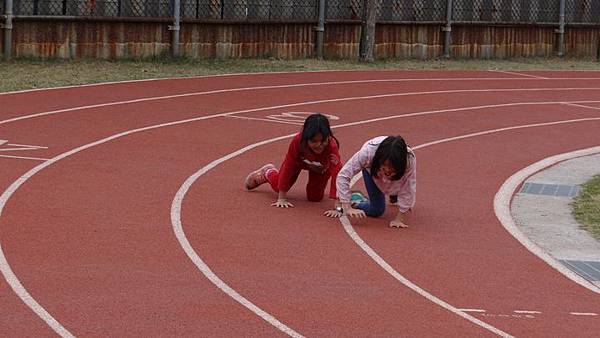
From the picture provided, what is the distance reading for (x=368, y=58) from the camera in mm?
29094

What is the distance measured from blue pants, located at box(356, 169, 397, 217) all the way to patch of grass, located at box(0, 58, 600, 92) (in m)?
9.65

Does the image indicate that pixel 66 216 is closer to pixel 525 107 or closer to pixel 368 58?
pixel 525 107

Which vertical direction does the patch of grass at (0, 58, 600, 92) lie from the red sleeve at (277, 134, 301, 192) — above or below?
above

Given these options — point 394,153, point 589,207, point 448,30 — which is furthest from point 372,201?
point 448,30

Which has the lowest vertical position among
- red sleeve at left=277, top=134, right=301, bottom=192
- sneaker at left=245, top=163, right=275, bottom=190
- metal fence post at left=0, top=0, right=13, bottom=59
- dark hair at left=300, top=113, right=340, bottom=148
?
sneaker at left=245, top=163, right=275, bottom=190

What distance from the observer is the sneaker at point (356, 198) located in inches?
453

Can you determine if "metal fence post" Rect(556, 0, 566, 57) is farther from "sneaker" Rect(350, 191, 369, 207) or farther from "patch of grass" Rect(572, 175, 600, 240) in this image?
"sneaker" Rect(350, 191, 369, 207)

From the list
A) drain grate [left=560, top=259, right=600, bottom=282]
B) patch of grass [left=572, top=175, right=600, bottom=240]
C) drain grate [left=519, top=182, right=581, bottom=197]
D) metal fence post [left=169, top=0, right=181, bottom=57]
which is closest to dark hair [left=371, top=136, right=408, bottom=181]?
drain grate [left=560, top=259, right=600, bottom=282]

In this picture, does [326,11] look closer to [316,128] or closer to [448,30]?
[448,30]

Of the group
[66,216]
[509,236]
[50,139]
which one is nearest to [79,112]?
[50,139]

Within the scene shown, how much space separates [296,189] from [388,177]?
2073mm

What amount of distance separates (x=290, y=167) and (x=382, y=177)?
1.04 metres

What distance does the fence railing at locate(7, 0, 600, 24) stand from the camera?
2512 centimetres

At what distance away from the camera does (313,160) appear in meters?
11.5
